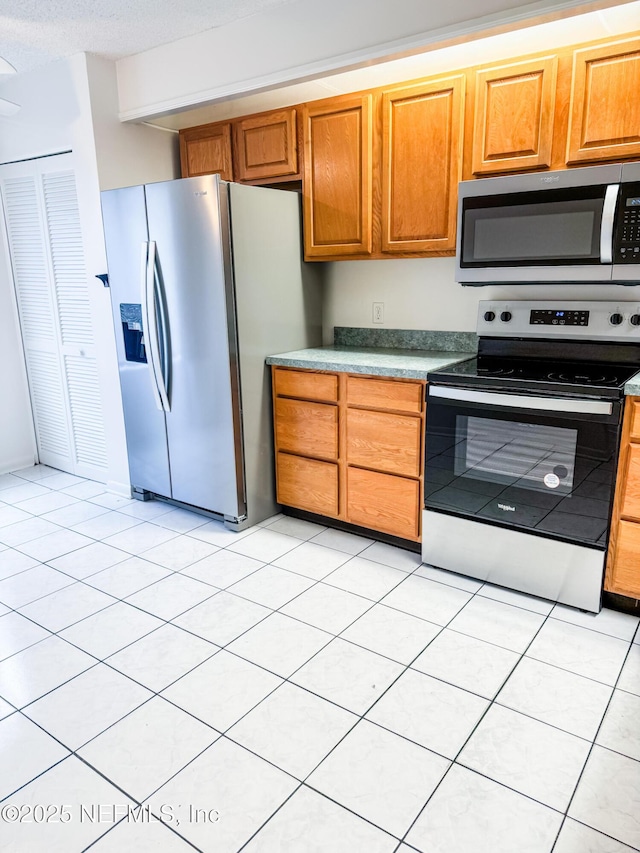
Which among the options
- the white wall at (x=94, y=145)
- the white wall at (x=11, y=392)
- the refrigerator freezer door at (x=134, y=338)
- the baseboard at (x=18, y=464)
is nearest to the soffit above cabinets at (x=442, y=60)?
the white wall at (x=94, y=145)

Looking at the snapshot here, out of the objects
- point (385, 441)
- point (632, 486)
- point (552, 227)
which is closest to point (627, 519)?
point (632, 486)

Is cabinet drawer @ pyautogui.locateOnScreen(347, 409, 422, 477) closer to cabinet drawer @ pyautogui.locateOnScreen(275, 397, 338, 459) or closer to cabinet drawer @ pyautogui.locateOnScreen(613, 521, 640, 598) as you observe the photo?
cabinet drawer @ pyautogui.locateOnScreen(275, 397, 338, 459)

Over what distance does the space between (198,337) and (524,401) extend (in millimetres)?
1591

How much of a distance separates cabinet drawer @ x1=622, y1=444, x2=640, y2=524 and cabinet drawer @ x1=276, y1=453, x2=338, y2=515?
Answer: 132 cm

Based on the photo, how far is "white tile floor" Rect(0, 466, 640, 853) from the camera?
1457mm

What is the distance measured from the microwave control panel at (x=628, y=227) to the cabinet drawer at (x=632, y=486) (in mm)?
718

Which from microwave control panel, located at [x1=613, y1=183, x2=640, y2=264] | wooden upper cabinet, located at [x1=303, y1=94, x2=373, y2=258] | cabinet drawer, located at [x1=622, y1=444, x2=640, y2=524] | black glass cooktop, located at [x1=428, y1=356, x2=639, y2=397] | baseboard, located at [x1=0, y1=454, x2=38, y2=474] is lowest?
baseboard, located at [x1=0, y1=454, x2=38, y2=474]

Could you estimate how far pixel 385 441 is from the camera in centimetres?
277

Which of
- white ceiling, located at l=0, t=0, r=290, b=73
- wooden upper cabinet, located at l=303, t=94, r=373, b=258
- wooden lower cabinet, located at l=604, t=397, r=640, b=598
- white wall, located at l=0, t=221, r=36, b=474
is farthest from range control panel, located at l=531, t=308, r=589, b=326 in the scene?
white wall, located at l=0, t=221, r=36, b=474

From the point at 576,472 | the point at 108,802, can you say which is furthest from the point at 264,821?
the point at 576,472

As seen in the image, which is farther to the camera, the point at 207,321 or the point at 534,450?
the point at 207,321

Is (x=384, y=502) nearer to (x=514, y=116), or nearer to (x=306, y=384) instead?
(x=306, y=384)

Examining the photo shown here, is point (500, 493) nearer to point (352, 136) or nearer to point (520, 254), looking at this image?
point (520, 254)

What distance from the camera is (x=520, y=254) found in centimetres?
246
